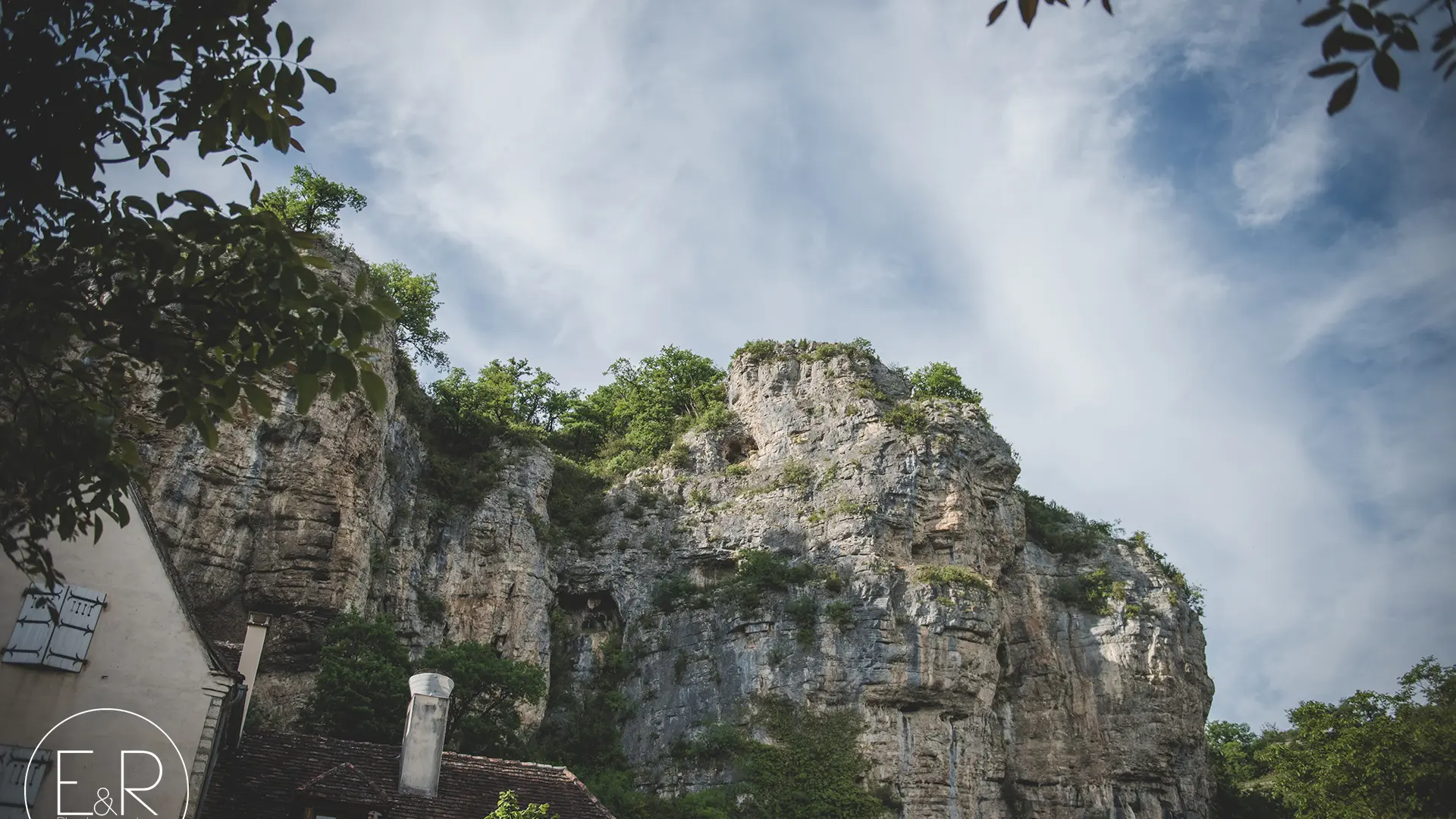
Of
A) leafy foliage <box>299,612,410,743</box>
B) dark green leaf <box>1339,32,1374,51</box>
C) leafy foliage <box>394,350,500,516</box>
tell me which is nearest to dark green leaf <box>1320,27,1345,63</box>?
dark green leaf <box>1339,32,1374,51</box>

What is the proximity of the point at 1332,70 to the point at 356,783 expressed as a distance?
15544mm

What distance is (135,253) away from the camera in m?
5.49

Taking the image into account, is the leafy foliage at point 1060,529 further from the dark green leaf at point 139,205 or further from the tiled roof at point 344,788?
the dark green leaf at point 139,205

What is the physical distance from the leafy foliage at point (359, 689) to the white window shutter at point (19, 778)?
8.59m

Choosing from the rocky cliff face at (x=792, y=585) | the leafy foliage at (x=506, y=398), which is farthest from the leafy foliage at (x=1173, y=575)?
the leafy foliage at (x=506, y=398)

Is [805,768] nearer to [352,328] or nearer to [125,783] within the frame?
[125,783]

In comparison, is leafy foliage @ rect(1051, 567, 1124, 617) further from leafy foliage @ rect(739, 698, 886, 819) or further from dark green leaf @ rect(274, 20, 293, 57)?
dark green leaf @ rect(274, 20, 293, 57)

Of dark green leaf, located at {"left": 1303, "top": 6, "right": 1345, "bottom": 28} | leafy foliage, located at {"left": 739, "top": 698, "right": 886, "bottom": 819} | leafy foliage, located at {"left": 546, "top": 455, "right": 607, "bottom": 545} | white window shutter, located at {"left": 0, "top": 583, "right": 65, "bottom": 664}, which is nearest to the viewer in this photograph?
dark green leaf, located at {"left": 1303, "top": 6, "right": 1345, "bottom": 28}

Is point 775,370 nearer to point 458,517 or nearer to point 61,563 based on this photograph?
point 458,517

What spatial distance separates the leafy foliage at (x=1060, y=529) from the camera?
3712 centimetres

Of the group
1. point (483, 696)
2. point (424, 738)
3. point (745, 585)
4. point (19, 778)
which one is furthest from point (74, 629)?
point (745, 585)

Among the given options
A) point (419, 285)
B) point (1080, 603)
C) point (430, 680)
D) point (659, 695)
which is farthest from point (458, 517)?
point (1080, 603)

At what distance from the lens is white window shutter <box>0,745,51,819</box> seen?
452 inches

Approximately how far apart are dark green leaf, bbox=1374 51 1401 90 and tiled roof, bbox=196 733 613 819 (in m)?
14.8
